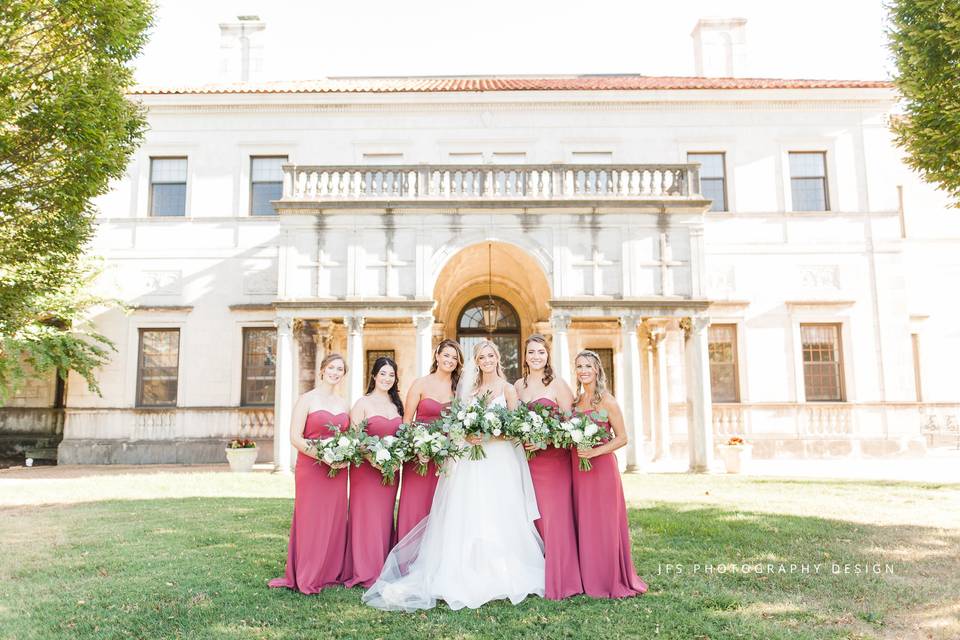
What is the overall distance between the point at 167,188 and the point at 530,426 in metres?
18.6

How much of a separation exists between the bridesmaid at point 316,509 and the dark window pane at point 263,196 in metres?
15.3

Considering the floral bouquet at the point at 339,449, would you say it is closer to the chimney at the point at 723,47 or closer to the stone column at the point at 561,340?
the stone column at the point at 561,340

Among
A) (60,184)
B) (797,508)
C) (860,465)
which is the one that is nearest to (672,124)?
(860,465)

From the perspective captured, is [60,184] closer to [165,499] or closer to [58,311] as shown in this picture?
[165,499]

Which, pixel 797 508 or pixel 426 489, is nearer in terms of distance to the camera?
pixel 426 489

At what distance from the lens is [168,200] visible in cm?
1977

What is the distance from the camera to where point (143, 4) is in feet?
33.6

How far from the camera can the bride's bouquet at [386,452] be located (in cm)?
554

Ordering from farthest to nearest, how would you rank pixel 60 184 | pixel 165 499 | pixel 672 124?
pixel 672 124, pixel 165 499, pixel 60 184

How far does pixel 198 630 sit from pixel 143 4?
10.1 meters

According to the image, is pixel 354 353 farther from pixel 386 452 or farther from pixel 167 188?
pixel 167 188

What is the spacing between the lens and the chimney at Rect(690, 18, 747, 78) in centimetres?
2294

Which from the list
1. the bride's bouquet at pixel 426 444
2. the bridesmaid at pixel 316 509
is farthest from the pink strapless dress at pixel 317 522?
the bride's bouquet at pixel 426 444

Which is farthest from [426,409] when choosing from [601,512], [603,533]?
[603,533]
